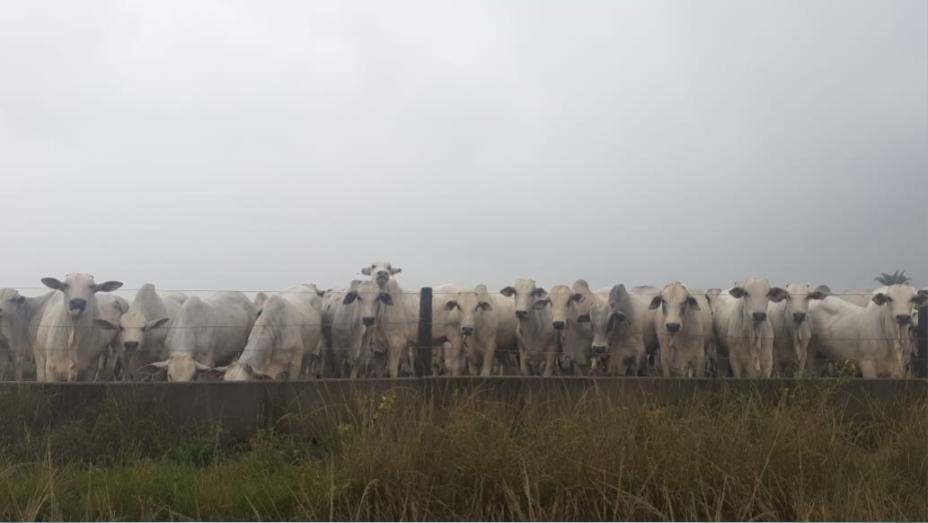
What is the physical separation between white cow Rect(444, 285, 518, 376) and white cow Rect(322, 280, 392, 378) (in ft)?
4.48

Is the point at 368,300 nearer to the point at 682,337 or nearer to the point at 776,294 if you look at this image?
the point at 682,337

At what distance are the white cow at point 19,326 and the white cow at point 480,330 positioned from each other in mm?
6502

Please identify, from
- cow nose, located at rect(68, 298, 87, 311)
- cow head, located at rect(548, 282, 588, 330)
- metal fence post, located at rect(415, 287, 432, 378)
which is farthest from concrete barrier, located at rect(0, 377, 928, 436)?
cow head, located at rect(548, 282, 588, 330)

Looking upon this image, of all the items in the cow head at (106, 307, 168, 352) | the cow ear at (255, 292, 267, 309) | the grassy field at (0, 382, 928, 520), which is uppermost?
the cow ear at (255, 292, 267, 309)

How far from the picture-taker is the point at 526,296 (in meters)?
14.9

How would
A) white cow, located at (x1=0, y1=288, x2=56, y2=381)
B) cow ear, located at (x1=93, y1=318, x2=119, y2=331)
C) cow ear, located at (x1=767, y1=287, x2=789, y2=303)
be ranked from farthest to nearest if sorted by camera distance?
white cow, located at (x1=0, y1=288, x2=56, y2=381)
cow ear, located at (x1=767, y1=287, x2=789, y2=303)
cow ear, located at (x1=93, y1=318, x2=119, y2=331)

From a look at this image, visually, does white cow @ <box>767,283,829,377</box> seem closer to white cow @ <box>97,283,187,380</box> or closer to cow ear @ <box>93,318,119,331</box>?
white cow @ <box>97,283,187,380</box>

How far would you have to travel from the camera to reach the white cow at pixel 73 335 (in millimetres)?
12297

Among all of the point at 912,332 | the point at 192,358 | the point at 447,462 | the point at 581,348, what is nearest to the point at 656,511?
the point at 447,462

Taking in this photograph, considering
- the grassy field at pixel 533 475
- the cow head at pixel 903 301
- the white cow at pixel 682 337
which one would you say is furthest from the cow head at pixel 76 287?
the cow head at pixel 903 301

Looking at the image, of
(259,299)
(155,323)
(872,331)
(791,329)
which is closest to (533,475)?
(155,323)

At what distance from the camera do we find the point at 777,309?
575 inches

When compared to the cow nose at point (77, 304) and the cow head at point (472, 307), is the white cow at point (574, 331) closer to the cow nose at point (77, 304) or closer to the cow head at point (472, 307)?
the cow head at point (472, 307)

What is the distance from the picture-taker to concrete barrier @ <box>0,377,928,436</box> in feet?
27.2
